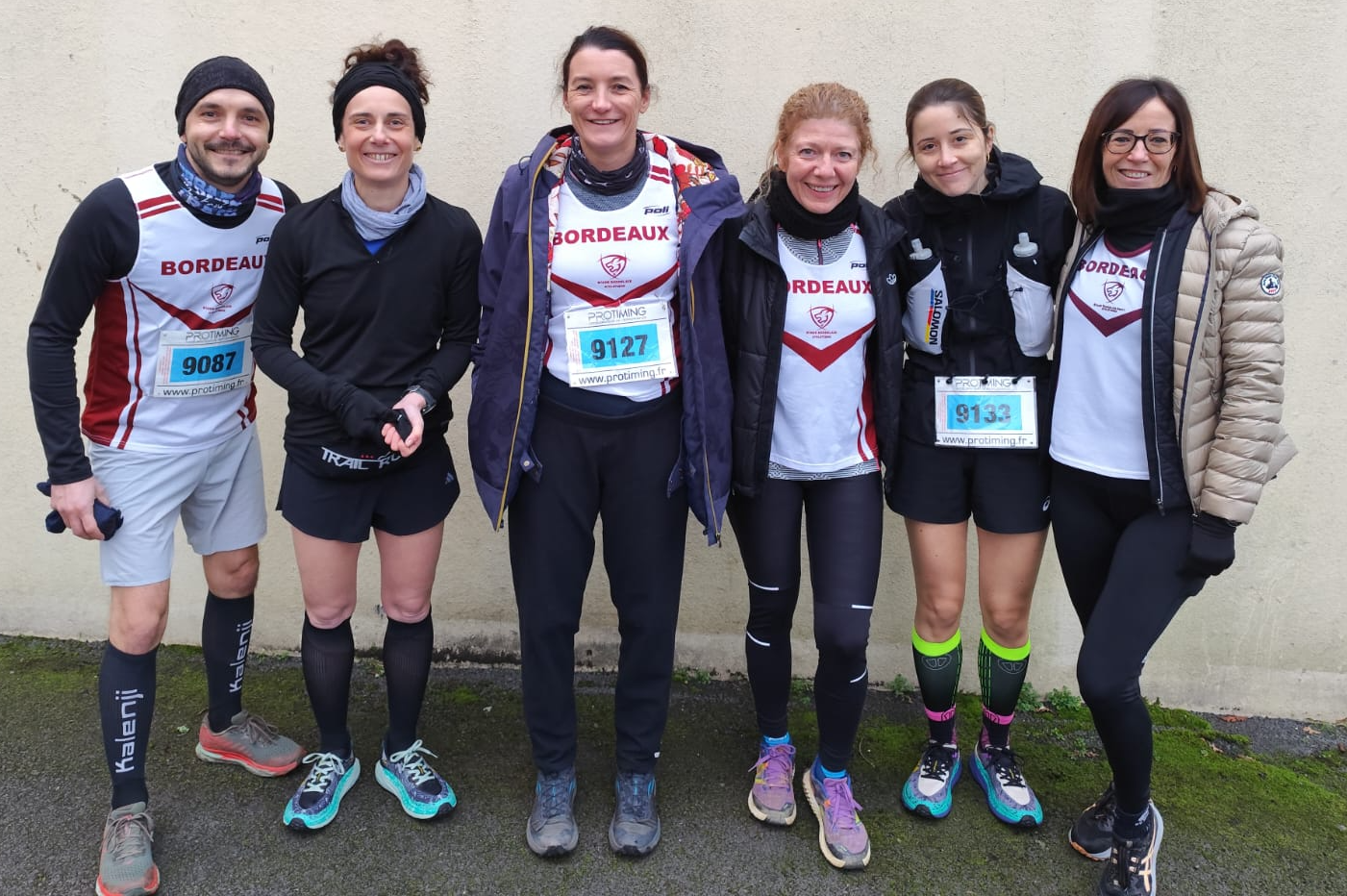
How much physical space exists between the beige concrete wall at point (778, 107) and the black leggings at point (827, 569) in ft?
2.99

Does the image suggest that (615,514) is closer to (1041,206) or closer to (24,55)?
(1041,206)

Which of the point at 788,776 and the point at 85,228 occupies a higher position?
the point at 85,228

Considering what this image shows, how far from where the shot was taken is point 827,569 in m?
2.52

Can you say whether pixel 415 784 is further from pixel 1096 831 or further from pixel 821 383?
pixel 1096 831

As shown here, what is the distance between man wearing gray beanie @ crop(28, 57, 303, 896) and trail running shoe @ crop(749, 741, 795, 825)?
1.64 meters

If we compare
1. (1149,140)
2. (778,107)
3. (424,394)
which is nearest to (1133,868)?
(1149,140)

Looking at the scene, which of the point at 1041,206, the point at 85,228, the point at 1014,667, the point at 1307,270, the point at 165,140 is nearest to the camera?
the point at 85,228

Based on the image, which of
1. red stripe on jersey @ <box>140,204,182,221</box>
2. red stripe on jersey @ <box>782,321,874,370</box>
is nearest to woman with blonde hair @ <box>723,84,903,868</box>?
red stripe on jersey @ <box>782,321,874,370</box>

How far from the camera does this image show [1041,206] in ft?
7.97

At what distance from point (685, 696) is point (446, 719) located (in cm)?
88

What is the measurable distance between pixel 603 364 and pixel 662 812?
1384 millimetres

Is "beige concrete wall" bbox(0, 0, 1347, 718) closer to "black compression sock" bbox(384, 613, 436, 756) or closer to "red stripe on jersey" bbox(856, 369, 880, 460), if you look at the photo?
"black compression sock" bbox(384, 613, 436, 756)

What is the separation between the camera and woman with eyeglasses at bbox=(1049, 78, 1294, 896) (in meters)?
2.11

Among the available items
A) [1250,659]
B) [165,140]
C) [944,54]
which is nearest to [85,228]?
[165,140]
